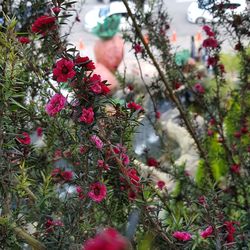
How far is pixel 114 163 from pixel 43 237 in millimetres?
321

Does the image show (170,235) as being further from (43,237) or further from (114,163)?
(43,237)

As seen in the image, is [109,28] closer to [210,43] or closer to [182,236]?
[210,43]

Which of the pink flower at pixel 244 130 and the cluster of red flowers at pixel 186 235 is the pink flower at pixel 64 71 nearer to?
the cluster of red flowers at pixel 186 235

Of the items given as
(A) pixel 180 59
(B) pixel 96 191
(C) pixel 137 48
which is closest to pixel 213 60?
(C) pixel 137 48

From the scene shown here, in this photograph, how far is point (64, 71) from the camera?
4.36ft

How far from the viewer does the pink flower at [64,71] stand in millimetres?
1318

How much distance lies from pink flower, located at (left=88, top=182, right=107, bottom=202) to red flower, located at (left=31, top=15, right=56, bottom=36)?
0.47 metres

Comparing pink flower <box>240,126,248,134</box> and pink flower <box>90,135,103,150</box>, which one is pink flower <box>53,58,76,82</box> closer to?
pink flower <box>90,135,103,150</box>

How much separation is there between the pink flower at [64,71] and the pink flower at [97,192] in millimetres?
319

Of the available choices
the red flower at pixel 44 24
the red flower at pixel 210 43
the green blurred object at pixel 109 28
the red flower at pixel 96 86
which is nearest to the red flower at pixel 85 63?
the red flower at pixel 96 86

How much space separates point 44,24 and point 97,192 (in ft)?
1.67

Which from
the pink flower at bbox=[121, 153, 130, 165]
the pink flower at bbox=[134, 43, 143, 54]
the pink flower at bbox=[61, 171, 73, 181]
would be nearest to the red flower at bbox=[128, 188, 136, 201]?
the pink flower at bbox=[121, 153, 130, 165]

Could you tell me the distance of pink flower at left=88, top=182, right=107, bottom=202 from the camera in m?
1.41

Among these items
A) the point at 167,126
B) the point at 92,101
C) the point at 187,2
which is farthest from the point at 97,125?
the point at 187,2
